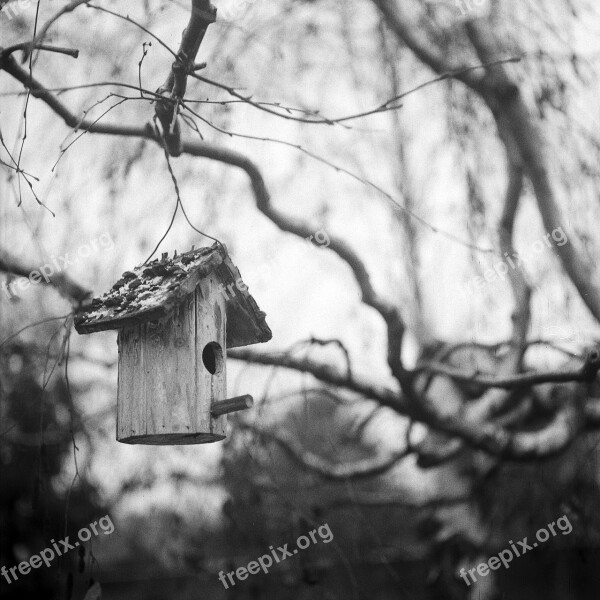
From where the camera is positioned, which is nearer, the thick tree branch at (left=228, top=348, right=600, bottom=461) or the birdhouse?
the birdhouse

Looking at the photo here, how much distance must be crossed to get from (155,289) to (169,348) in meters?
0.22

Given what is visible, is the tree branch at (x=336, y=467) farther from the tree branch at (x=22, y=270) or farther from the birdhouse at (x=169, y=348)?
the birdhouse at (x=169, y=348)

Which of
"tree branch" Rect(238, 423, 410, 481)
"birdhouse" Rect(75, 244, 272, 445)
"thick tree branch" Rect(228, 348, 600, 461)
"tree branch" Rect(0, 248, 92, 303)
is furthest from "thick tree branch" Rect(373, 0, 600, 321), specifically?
"tree branch" Rect(0, 248, 92, 303)

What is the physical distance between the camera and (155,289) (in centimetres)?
286

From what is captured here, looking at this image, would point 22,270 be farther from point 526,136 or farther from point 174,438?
point 526,136

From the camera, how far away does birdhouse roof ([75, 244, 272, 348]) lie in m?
2.77

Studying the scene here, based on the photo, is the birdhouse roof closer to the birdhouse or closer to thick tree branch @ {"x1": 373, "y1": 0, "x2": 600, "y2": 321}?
the birdhouse

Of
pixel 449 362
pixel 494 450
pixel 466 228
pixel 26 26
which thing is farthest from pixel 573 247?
pixel 26 26

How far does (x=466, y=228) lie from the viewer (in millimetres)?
4227

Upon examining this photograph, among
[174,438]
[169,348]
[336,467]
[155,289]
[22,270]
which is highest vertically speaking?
[22,270]

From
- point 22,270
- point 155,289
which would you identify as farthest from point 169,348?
point 22,270

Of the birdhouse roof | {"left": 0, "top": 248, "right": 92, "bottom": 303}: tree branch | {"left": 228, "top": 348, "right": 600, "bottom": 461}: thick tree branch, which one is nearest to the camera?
the birdhouse roof

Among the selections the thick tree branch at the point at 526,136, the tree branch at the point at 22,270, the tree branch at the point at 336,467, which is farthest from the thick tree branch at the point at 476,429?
the tree branch at the point at 22,270

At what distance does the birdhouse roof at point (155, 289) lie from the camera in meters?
2.77
